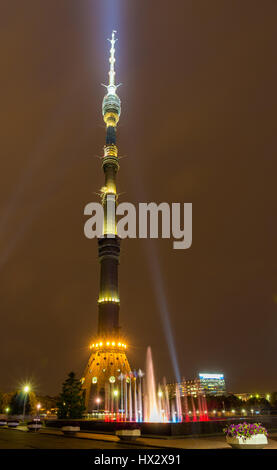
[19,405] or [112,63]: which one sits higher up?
[112,63]

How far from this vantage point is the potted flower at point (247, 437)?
1927 centimetres

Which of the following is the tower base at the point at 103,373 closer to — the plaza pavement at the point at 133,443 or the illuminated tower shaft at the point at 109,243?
the illuminated tower shaft at the point at 109,243

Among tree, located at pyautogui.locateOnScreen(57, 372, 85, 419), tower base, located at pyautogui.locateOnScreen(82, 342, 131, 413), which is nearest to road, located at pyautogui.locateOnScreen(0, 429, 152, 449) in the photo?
tree, located at pyautogui.locateOnScreen(57, 372, 85, 419)

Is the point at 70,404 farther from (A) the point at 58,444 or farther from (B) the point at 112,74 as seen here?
(B) the point at 112,74

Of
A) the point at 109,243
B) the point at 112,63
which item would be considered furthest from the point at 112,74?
the point at 109,243

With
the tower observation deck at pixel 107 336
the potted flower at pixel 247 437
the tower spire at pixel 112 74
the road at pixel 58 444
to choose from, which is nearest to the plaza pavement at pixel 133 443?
the road at pixel 58 444

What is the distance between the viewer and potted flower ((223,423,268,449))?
1927 cm

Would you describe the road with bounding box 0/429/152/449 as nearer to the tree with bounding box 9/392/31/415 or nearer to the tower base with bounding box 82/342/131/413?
the tree with bounding box 9/392/31/415

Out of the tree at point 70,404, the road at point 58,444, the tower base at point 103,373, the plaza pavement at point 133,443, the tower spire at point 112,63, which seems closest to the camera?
the plaza pavement at point 133,443

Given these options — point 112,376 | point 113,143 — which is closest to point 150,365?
point 112,376

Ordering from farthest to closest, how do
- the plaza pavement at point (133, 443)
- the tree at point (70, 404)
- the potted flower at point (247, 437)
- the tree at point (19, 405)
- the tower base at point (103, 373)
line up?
1. the tower base at point (103, 373)
2. the tree at point (19, 405)
3. the tree at point (70, 404)
4. the plaza pavement at point (133, 443)
5. the potted flower at point (247, 437)

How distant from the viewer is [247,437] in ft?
63.6

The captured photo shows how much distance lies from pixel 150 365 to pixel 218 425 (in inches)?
1134
